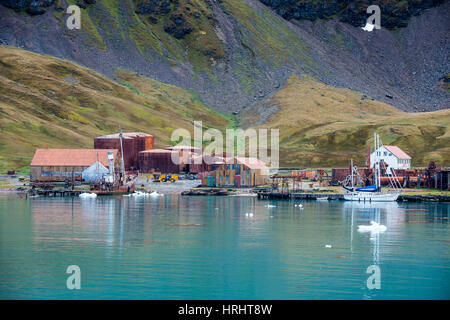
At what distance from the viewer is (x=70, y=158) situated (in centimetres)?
13125

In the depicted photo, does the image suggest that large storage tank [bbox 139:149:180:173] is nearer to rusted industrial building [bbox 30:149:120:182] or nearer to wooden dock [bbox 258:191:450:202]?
rusted industrial building [bbox 30:149:120:182]

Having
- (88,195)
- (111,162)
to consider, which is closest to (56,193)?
(88,195)

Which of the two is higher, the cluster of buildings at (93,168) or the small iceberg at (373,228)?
the cluster of buildings at (93,168)

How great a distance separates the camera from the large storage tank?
524 feet

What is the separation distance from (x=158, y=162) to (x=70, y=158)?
32.5 meters

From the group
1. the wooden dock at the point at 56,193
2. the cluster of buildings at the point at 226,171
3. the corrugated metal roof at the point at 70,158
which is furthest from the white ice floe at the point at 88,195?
the corrugated metal roof at the point at 70,158

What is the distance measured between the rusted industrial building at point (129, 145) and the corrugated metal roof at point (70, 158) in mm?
29038

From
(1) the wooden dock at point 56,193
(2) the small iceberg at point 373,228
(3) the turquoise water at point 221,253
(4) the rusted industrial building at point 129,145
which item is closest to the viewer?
(3) the turquoise water at point 221,253

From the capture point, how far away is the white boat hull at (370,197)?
106m

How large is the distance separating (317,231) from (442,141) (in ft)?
414

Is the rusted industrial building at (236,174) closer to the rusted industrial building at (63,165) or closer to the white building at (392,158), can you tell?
the rusted industrial building at (63,165)

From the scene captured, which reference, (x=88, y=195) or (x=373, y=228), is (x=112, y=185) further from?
(x=373, y=228)

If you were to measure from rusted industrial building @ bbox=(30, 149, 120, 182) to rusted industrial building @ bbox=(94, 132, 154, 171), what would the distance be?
30082 mm

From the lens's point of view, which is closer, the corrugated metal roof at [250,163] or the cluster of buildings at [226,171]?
the cluster of buildings at [226,171]
